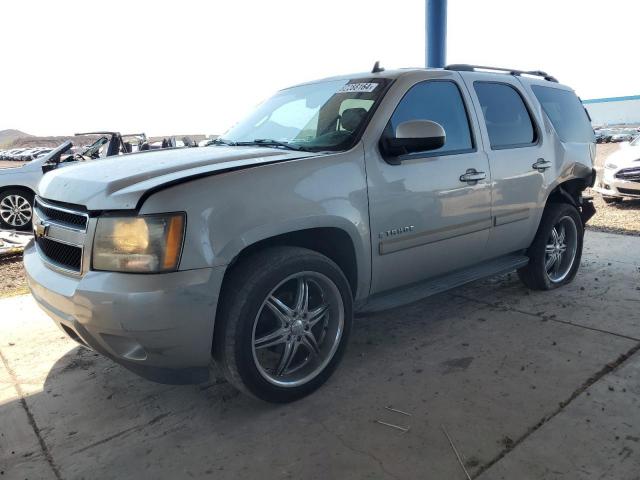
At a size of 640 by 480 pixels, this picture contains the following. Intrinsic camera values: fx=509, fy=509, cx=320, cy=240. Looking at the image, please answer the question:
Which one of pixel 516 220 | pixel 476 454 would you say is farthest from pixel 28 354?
pixel 516 220

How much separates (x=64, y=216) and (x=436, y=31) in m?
7.57

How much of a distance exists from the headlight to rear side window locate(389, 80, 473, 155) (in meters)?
1.62

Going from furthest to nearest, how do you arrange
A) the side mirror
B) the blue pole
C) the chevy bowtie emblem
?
1. the blue pole
2. the side mirror
3. the chevy bowtie emblem

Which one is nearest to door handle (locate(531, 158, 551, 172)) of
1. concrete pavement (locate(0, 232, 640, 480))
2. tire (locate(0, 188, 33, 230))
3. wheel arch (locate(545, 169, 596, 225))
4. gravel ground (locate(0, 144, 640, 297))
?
wheel arch (locate(545, 169, 596, 225))

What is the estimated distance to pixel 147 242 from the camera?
2.29 metres

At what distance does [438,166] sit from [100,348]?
229 centimetres

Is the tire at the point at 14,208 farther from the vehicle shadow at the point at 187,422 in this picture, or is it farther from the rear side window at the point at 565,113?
the rear side window at the point at 565,113

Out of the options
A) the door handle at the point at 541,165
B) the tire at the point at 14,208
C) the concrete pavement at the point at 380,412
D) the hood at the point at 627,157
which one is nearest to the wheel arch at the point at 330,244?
the concrete pavement at the point at 380,412

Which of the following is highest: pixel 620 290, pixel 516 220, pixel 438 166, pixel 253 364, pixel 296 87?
pixel 296 87

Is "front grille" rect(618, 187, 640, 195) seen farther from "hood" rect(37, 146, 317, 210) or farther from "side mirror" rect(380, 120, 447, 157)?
"hood" rect(37, 146, 317, 210)

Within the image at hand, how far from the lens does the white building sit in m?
91.5

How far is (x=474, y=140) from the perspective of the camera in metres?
3.69

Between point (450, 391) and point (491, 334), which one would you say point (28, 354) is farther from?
point (491, 334)

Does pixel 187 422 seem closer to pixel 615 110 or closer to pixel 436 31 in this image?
pixel 436 31
